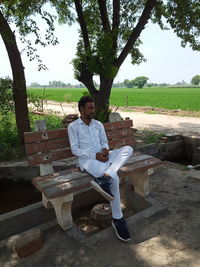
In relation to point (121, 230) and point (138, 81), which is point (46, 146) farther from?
point (138, 81)

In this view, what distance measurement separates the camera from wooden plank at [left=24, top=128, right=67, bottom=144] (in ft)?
10.6

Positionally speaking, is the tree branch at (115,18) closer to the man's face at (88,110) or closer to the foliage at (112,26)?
the foliage at (112,26)

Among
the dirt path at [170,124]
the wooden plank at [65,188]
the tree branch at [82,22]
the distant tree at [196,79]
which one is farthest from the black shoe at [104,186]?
the distant tree at [196,79]

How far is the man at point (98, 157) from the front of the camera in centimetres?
284

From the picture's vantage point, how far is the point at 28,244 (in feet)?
8.49

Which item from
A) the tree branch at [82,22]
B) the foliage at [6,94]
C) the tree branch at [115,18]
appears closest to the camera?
the foliage at [6,94]

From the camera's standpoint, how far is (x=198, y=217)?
3197mm

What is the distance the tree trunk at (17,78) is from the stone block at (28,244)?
401cm

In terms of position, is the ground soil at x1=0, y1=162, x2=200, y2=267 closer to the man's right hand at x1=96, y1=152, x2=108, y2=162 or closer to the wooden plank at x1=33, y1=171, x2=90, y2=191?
the wooden plank at x1=33, y1=171, x2=90, y2=191

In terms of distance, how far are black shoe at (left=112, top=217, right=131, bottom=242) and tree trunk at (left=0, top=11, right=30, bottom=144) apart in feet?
14.1

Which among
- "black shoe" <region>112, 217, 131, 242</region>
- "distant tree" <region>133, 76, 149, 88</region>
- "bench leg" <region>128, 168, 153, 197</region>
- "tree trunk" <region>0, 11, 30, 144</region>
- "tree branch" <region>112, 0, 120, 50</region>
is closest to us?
"black shoe" <region>112, 217, 131, 242</region>

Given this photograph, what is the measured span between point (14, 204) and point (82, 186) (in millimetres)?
2234

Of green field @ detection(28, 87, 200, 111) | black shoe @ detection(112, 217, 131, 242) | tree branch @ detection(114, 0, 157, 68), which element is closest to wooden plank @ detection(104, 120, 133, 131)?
black shoe @ detection(112, 217, 131, 242)

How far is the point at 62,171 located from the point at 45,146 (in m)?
0.44
